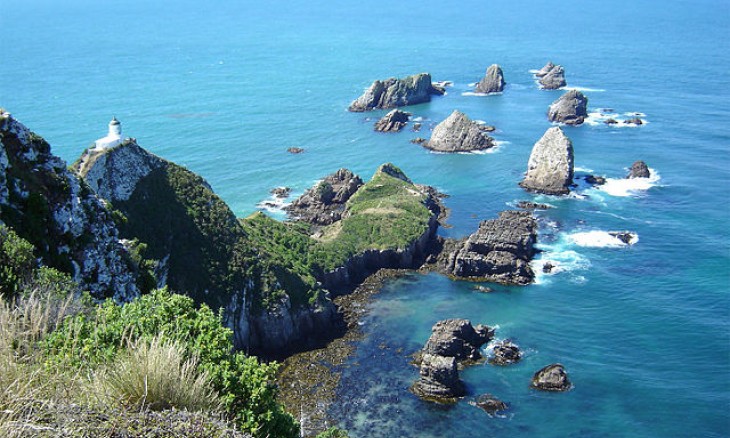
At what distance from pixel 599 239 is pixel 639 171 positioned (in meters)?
28.7

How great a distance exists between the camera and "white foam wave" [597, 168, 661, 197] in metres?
109

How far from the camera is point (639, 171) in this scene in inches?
4518

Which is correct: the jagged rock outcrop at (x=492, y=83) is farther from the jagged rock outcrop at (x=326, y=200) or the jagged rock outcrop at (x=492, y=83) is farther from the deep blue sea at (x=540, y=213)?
the jagged rock outcrop at (x=326, y=200)

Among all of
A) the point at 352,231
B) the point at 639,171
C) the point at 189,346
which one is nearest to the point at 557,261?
the point at 352,231

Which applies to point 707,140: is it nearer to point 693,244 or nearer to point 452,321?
point 693,244

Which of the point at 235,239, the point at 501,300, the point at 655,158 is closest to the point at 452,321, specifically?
the point at 501,300

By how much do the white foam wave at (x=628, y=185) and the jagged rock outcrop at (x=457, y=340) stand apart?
168 ft

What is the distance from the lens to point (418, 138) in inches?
5635

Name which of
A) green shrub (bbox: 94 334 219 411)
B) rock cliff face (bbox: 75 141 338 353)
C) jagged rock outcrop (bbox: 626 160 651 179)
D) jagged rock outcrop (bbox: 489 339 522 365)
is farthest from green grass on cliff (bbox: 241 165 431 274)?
green shrub (bbox: 94 334 219 411)

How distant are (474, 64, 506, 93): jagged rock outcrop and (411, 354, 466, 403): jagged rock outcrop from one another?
132 m

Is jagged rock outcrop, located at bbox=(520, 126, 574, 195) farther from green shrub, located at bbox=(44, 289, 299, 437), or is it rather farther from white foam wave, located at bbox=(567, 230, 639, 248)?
green shrub, located at bbox=(44, 289, 299, 437)

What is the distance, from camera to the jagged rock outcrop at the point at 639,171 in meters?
114

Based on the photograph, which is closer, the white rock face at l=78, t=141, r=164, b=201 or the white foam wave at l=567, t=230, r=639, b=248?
the white rock face at l=78, t=141, r=164, b=201

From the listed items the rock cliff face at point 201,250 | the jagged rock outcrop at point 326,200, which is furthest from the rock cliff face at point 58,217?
the jagged rock outcrop at point 326,200
